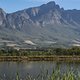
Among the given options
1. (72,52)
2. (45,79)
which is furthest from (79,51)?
(45,79)

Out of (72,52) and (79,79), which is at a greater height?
(79,79)

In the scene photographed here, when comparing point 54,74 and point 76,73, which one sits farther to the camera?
point 76,73

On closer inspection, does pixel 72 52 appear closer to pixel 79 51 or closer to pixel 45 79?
pixel 79 51

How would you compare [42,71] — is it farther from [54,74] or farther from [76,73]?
[76,73]

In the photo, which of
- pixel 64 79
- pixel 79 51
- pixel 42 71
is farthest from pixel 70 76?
pixel 79 51

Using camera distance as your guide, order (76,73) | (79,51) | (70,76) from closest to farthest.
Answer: (70,76)
(76,73)
(79,51)

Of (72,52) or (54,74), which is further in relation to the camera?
(72,52)

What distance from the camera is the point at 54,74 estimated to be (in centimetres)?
1777

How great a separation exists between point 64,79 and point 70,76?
0.36 m

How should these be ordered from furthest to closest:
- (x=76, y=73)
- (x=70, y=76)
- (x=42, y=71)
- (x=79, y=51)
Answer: (x=79, y=51), (x=76, y=73), (x=42, y=71), (x=70, y=76)

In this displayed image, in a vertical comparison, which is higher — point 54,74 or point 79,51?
point 54,74

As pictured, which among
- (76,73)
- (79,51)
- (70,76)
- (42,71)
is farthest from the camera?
(79,51)

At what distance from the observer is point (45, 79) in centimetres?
2106

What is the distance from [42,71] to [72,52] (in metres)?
182
